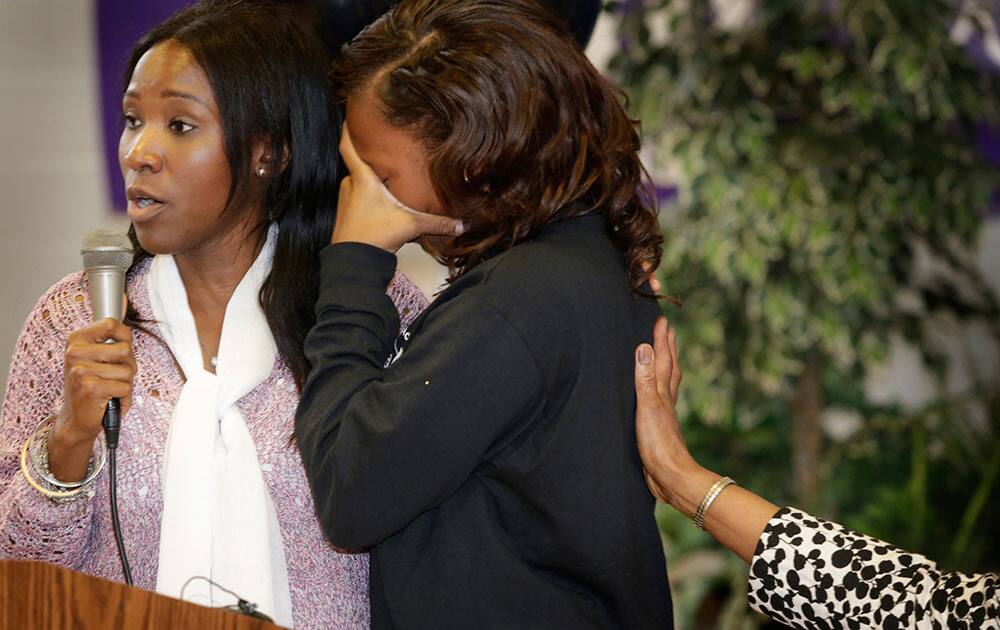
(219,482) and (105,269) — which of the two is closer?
(105,269)

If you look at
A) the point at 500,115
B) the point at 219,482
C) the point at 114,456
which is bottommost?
the point at 219,482

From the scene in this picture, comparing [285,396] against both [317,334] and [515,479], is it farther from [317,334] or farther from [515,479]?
[515,479]

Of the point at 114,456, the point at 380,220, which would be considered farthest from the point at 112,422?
the point at 380,220

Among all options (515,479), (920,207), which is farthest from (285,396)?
(920,207)

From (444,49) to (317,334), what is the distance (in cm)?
35

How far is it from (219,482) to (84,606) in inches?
20.4

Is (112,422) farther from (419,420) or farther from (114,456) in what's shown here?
(419,420)

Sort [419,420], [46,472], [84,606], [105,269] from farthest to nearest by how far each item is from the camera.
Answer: [46,472], [105,269], [419,420], [84,606]

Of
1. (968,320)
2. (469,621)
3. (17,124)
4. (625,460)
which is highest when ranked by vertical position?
(625,460)

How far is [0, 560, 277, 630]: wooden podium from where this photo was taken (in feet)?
3.39

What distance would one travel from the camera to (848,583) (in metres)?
1.49

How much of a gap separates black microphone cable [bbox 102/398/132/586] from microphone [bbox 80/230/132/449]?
0.31ft

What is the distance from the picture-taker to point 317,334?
139 cm

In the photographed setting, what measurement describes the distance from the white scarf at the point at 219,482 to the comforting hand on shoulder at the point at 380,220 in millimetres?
280
